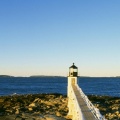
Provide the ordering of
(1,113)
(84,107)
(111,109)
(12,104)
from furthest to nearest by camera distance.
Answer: (12,104) < (111,109) < (1,113) < (84,107)

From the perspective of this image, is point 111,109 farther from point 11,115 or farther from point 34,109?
point 11,115

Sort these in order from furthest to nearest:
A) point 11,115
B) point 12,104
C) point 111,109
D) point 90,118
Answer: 1. point 12,104
2. point 111,109
3. point 11,115
4. point 90,118

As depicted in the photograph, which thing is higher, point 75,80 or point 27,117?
point 75,80

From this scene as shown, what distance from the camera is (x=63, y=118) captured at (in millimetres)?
28172

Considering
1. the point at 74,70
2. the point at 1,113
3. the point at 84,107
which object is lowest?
the point at 1,113

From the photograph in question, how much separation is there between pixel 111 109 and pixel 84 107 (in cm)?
1833

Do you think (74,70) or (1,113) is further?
(1,113)

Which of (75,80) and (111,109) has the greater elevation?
(75,80)

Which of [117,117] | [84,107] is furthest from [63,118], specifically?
[84,107]

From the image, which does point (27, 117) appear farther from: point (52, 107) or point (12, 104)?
point (12, 104)

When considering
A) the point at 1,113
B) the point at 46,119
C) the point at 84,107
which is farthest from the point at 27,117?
the point at 84,107

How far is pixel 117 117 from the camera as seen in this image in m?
29.9

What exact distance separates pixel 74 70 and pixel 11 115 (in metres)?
6.87

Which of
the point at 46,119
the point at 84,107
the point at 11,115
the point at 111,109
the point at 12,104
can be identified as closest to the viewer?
the point at 84,107
